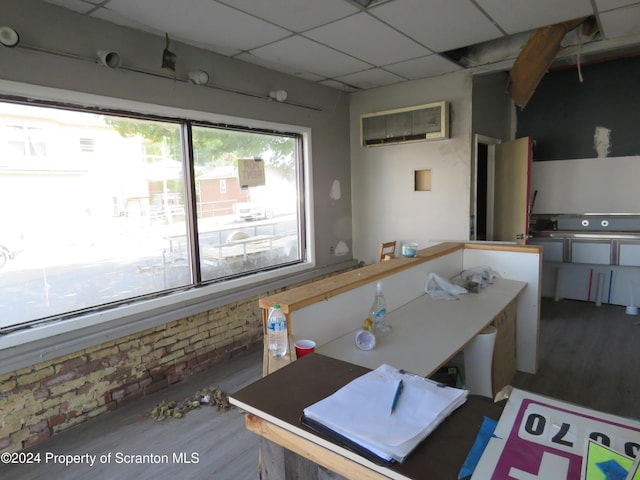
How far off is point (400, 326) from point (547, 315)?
3.10 metres

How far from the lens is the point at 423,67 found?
3.80 meters

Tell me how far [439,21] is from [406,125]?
1532mm

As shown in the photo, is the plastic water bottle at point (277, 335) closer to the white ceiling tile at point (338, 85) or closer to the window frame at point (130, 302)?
the window frame at point (130, 302)

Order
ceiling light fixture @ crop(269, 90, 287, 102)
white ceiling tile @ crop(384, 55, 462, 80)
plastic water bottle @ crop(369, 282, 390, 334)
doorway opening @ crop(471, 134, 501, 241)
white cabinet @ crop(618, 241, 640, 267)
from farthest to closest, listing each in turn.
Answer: doorway opening @ crop(471, 134, 501, 241) < white cabinet @ crop(618, 241, 640, 267) < ceiling light fixture @ crop(269, 90, 287, 102) < white ceiling tile @ crop(384, 55, 462, 80) < plastic water bottle @ crop(369, 282, 390, 334)

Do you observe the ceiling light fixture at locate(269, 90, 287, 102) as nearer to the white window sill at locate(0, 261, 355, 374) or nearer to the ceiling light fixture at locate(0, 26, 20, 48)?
the white window sill at locate(0, 261, 355, 374)

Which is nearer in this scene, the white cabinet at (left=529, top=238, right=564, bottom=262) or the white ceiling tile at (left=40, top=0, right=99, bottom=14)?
the white ceiling tile at (left=40, top=0, right=99, bottom=14)

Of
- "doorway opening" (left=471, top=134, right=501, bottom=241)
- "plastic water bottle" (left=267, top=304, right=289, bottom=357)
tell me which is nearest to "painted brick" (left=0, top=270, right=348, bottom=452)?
"plastic water bottle" (left=267, top=304, right=289, bottom=357)

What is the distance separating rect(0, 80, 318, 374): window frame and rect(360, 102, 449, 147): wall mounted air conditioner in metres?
0.79

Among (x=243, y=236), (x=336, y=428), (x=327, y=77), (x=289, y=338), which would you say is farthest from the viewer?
(x=327, y=77)

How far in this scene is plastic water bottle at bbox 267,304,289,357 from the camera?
1.66 m

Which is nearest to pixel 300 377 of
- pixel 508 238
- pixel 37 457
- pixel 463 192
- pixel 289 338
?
pixel 289 338

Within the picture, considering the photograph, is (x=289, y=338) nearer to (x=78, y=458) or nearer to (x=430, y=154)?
(x=78, y=458)

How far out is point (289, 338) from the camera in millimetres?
1723

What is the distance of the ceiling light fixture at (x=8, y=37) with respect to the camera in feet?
7.04
